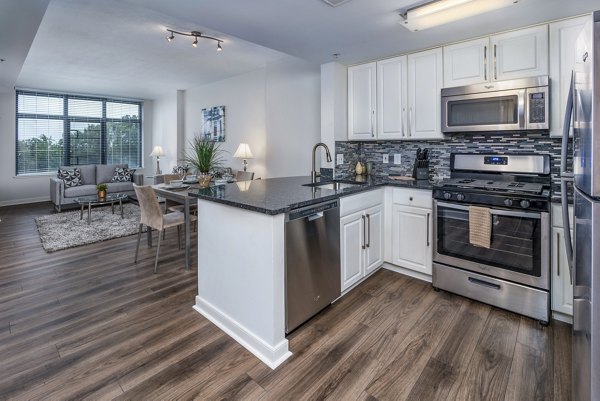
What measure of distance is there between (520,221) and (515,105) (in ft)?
3.19

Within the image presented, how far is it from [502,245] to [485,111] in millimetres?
1164

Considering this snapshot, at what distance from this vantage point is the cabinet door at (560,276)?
2.16 meters

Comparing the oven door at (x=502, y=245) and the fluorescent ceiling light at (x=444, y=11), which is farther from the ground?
the fluorescent ceiling light at (x=444, y=11)

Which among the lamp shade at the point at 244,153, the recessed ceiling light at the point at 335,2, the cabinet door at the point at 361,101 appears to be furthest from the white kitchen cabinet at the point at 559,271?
the lamp shade at the point at 244,153

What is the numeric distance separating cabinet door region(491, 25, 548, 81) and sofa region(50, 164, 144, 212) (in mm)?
6989

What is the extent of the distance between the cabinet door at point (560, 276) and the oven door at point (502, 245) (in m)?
0.06

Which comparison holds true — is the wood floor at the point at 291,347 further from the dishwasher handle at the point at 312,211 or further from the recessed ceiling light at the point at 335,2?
the recessed ceiling light at the point at 335,2

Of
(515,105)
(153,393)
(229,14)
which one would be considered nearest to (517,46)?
(515,105)

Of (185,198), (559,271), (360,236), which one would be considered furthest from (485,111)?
(185,198)

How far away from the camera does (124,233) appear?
4570 mm

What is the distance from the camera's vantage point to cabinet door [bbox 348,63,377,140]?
345 cm

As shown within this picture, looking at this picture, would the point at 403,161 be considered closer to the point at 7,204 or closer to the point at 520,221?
the point at 520,221

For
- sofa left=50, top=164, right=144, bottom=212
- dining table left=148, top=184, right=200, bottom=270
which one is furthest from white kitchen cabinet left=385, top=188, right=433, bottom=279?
sofa left=50, top=164, right=144, bottom=212

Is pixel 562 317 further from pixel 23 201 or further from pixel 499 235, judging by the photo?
pixel 23 201
